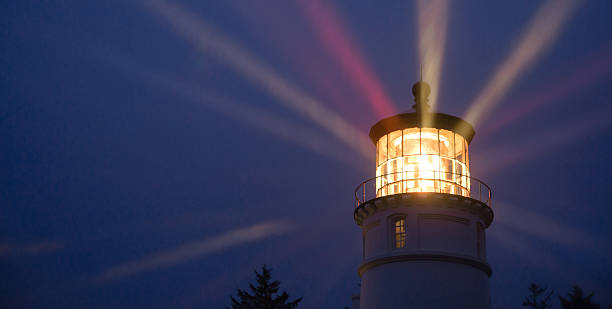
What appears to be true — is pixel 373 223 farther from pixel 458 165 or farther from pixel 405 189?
pixel 458 165

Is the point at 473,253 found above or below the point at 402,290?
above

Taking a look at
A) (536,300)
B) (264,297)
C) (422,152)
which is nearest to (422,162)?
(422,152)

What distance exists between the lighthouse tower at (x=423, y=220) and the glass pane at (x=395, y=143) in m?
0.03

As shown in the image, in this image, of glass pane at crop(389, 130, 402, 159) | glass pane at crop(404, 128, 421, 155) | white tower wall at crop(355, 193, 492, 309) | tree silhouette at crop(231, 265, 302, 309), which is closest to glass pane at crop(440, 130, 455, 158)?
glass pane at crop(404, 128, 421, 155)

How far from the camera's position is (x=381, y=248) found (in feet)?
61.5

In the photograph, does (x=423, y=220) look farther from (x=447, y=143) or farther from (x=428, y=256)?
(x=447, y=143)

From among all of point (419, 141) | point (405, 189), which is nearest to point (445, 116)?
point (419, 141)

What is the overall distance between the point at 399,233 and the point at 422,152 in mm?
2567

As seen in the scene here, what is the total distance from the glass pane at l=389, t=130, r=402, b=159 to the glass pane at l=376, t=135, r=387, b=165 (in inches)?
9.0

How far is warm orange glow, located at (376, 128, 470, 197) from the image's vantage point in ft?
62.0

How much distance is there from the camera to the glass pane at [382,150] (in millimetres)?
20109

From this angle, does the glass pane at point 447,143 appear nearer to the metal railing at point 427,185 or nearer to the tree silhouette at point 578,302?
the metal railing at point 427,185

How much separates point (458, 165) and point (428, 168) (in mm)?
1106

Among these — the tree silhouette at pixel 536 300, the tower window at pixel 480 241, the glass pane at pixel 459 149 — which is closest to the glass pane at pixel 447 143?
the glass pane at pixel 459 149
